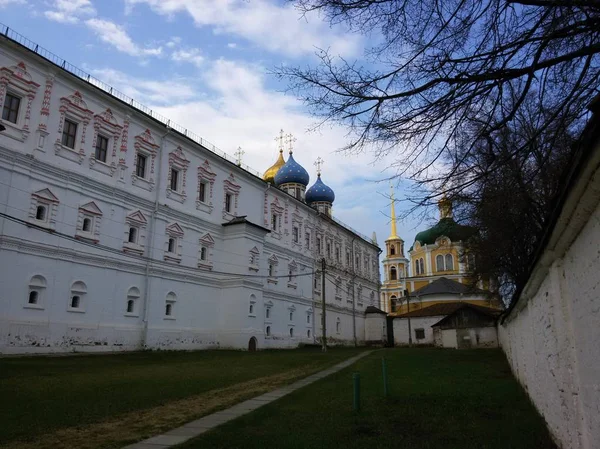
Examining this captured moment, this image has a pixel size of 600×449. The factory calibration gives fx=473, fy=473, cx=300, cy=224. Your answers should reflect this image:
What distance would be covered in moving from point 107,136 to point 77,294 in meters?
7.98

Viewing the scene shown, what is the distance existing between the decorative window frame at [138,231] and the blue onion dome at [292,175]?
2255 cm

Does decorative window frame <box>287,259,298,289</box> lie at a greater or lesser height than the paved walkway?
greater

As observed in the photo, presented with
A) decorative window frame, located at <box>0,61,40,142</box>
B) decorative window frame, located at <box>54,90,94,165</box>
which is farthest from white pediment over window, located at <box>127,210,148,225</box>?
decorative window frame, located at <box>0,61,40,142</box>

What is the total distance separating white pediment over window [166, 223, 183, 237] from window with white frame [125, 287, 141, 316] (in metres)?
4.01

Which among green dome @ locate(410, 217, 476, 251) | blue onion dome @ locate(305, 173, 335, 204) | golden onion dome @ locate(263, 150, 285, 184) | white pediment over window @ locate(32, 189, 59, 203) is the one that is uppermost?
golden onion dome @ locate(263, 150, 285, 184)

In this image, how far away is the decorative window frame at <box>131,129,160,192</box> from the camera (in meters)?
25.0

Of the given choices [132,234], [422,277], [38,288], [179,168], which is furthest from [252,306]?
[422,277]

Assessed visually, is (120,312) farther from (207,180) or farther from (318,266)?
(318,266)

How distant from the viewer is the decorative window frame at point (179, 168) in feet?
89.9

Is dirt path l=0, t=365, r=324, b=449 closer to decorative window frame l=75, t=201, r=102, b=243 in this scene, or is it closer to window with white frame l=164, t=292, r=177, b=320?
decorative window frame l=75, t=201, r=102, b=243

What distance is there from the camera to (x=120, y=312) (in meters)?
23.2

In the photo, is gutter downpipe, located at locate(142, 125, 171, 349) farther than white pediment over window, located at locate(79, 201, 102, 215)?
Yes

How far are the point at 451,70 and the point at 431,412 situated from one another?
5860 millimetres

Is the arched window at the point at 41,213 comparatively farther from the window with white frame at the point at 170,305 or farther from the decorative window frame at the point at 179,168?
the window with white frame at the point at 170,305
